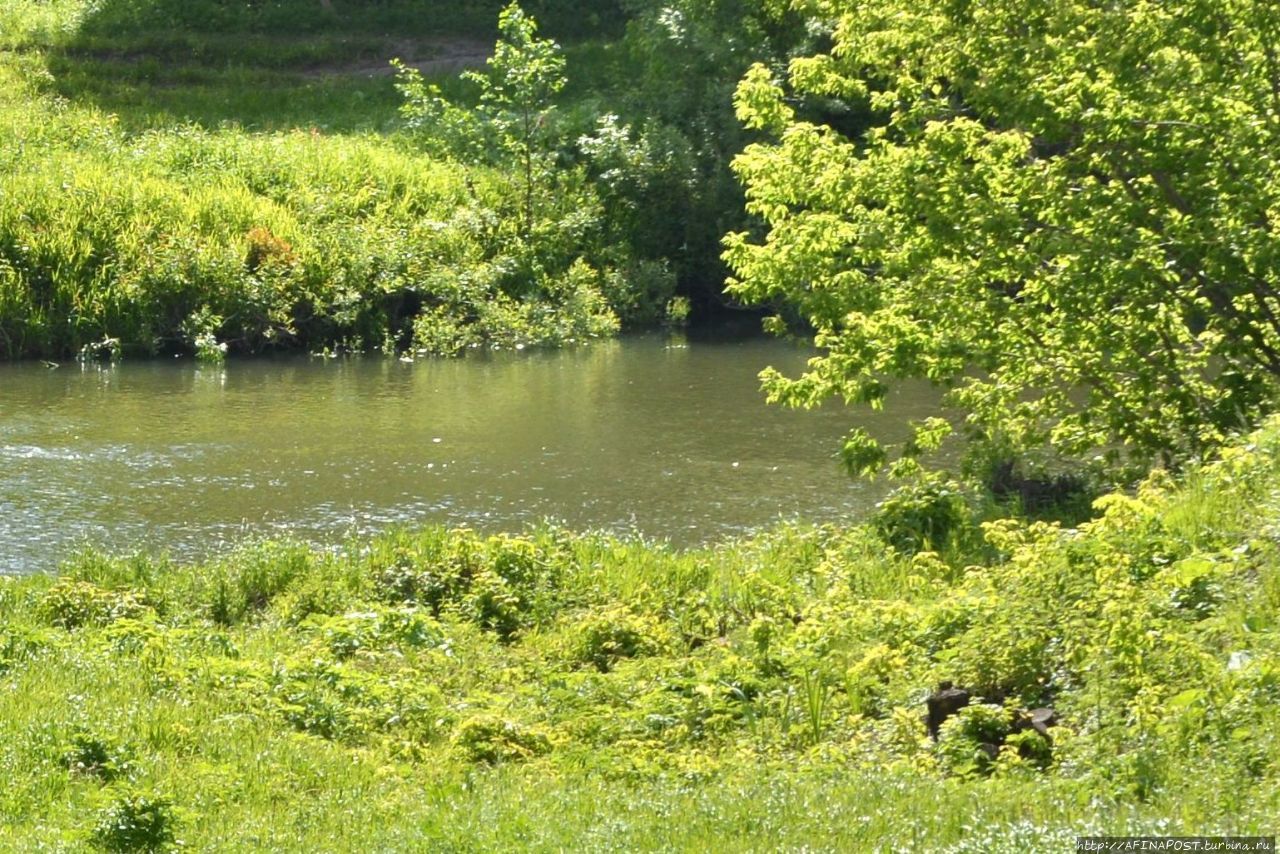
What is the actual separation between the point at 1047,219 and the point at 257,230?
17994 millimetres

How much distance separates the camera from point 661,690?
9047 mm

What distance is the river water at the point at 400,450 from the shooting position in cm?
1477

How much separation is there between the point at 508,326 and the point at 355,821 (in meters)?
21.8

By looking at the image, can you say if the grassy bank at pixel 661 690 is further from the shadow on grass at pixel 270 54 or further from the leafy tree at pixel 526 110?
the shadow on grass at pixel 270 54

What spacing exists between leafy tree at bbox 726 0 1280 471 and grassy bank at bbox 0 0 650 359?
1435cm

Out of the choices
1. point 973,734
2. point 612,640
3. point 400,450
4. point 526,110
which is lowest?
point 612,640

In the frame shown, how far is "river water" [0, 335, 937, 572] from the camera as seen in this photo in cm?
1477

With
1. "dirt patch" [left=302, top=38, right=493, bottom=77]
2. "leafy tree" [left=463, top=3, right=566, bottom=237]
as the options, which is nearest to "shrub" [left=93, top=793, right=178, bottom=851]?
"leafy tree" [left=463, top=3, right=566, bottom=237]

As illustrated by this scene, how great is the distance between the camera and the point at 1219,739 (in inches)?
252

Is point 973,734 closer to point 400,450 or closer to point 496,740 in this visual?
point 496,740

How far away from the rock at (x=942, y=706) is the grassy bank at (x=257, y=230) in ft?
64.7

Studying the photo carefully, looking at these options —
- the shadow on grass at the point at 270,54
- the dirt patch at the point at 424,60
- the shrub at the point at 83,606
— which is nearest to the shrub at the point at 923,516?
the shrub at the point at 83,606

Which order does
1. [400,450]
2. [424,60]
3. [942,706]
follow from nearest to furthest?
1. [942,706]
2. [400,450]
3. [424,60]

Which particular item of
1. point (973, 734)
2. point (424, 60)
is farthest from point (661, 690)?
point (424, 60)
